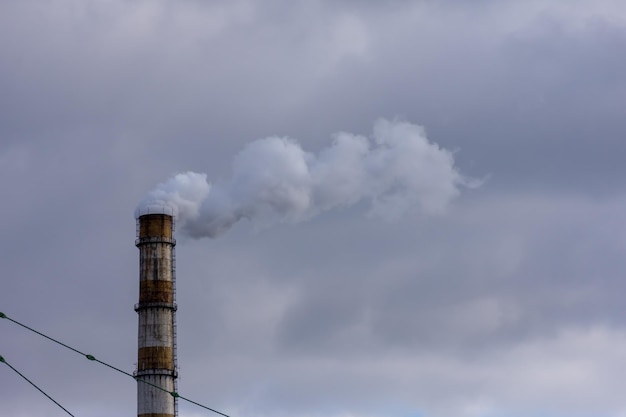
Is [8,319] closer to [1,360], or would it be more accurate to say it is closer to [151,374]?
[1,360]

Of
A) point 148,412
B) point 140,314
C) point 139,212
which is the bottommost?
point 148,412

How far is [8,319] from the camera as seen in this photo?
55.0m

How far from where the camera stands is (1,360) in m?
53.0

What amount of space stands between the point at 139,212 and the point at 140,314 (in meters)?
5.79

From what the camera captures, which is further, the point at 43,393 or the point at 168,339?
the point at 168,339

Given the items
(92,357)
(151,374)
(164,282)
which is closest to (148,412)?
(151,374)

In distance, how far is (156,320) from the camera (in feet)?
252

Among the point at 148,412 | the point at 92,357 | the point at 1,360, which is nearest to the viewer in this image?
the point at 1,360

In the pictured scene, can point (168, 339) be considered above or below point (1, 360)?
above

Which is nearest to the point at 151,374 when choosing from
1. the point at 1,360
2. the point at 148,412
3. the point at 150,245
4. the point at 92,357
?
the point at 148,412

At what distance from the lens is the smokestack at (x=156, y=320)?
7625cm

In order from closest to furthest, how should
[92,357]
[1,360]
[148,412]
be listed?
[1,360]
[92,357]
[148,412]

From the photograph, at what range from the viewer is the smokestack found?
7625 centimetres

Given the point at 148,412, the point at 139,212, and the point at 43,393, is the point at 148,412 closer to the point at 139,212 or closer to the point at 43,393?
the point at 139,212
